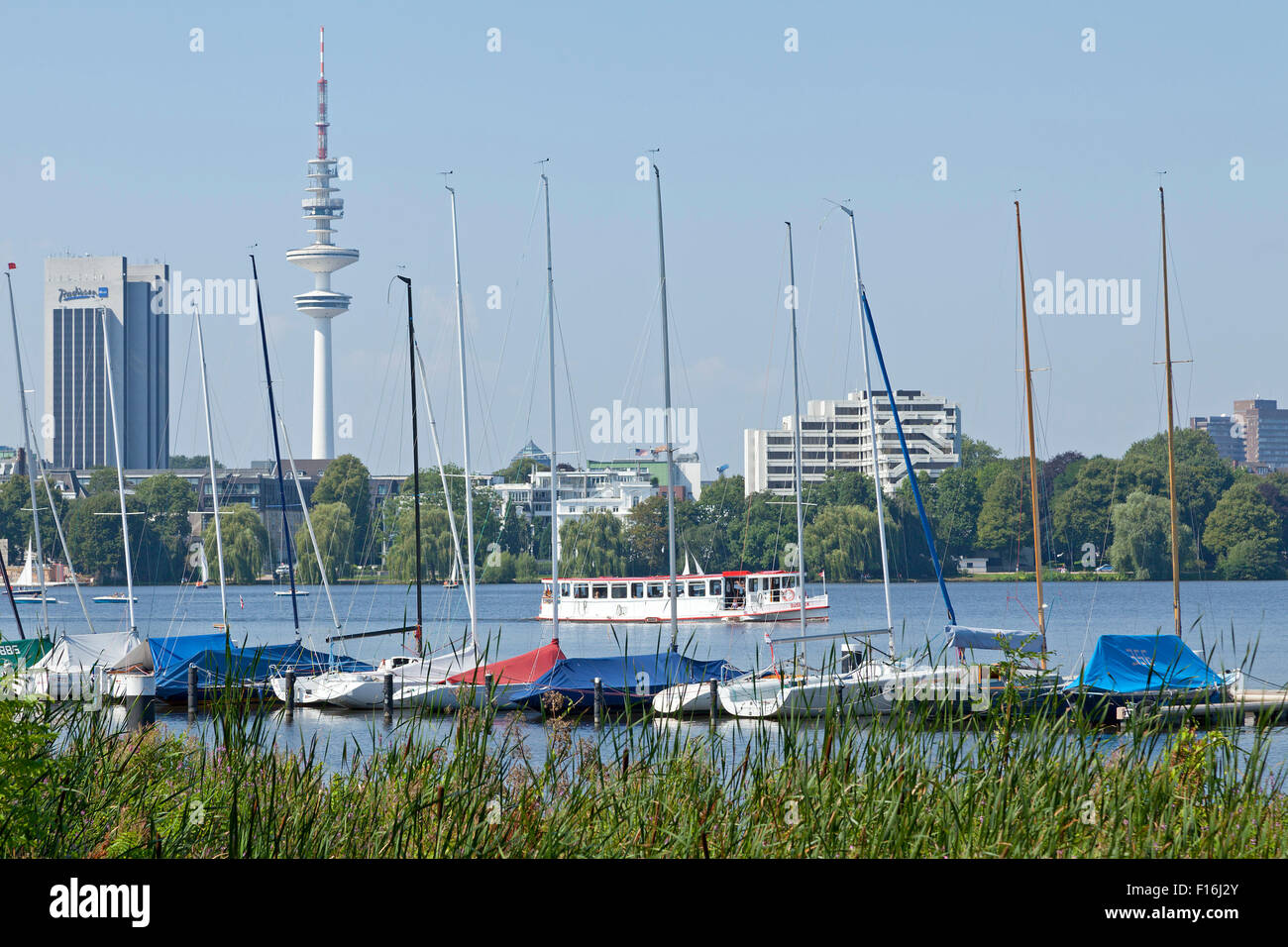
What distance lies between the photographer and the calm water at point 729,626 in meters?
40.2

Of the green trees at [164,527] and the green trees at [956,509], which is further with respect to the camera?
the green trees at [956,509]

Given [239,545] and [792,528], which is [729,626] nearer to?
[239,545]

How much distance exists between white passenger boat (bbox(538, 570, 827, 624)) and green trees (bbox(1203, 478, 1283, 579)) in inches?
1847

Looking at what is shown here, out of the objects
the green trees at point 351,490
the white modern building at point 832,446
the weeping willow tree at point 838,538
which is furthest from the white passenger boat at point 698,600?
the white modern building at point 832,446

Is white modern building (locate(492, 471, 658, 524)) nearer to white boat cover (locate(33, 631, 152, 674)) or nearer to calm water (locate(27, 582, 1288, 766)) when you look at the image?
calm water (locate(27, 582, 1288, 766))

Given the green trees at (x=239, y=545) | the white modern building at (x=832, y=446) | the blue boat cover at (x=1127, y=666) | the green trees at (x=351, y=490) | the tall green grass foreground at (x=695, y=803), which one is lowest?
the blue boat cover at (x=1127, y=666)

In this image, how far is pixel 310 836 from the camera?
26.8ft

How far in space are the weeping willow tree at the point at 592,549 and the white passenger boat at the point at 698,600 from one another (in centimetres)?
2242

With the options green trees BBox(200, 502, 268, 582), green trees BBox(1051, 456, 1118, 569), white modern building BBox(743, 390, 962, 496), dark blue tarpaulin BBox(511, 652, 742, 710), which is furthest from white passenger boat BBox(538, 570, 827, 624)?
white modern building BBox(743, 390, 962, 496)

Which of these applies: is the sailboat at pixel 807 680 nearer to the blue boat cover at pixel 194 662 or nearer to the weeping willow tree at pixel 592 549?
the blue boat cover at pixel 194 662

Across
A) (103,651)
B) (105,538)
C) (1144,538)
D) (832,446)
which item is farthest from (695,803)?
(832,446)

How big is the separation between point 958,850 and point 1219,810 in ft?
5.64
